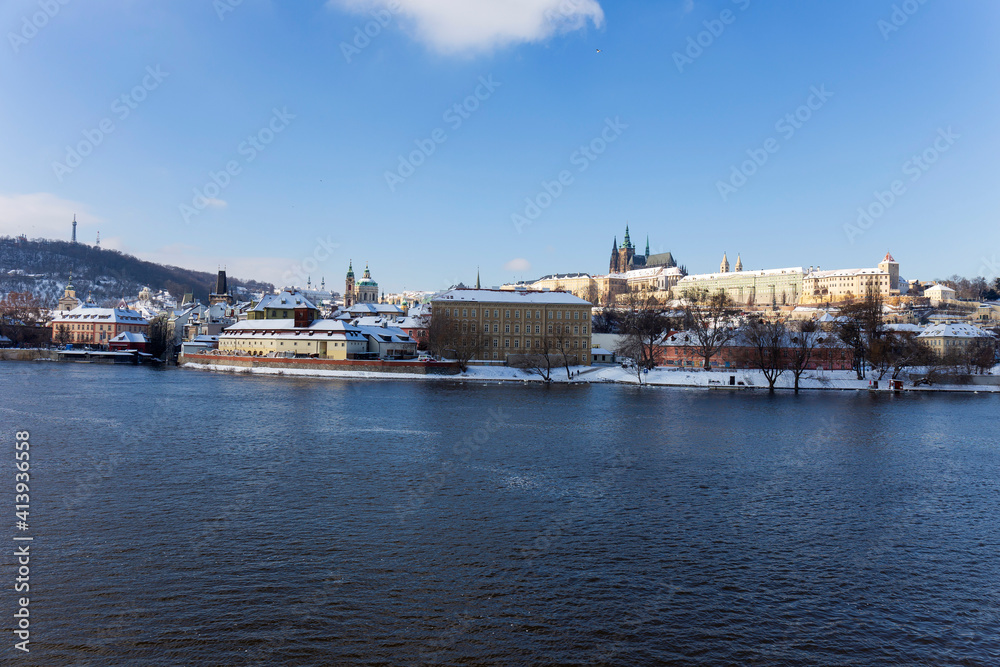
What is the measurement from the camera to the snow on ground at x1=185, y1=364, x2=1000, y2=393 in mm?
64562

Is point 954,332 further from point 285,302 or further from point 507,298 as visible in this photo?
point 285,302

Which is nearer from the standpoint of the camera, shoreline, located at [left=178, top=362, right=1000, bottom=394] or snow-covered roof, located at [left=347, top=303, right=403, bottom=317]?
shoreline, located at [left=178, top=362, right=1000, bottom=394]

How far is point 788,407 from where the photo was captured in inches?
1850

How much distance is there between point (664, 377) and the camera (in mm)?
67688

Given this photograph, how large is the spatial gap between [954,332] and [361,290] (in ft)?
439

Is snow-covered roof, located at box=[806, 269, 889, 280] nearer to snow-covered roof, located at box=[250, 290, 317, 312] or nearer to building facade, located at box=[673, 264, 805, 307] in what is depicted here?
building facade, located at box=[673, 264, 805, 307]

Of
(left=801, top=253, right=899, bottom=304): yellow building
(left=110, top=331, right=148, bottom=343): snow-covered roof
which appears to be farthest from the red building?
(left=801, top=253, right=899, bottom=304): yellow building

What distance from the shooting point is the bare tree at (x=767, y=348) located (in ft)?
215

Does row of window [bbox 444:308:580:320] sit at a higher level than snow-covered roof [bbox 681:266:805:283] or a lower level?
lower

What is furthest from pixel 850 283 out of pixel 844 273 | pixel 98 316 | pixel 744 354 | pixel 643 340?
pixel 98 316

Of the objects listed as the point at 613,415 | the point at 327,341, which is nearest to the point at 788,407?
the point at 613,415

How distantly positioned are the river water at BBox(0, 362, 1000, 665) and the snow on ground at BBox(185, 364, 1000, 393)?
3437 centimetres

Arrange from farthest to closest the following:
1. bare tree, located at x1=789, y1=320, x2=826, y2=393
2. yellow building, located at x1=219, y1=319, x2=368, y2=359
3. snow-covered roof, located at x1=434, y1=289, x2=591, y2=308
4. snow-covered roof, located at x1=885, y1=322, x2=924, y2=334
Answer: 1. snow-covered roof, located at x1=885, y1=322, x2=924, y2=334
2. snow-covered roof, located at x1=434, y1=289, x2=591, y2=308
3. yellow building, located at x1=219, y1=319, x2=368, y2=359
4. bare tree, located at x1=789, y1=320, x2=826, y2=393

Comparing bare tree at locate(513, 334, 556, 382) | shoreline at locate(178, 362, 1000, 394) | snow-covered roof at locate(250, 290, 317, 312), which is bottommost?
shoreline at locate(178, 362, 1000, 394)
